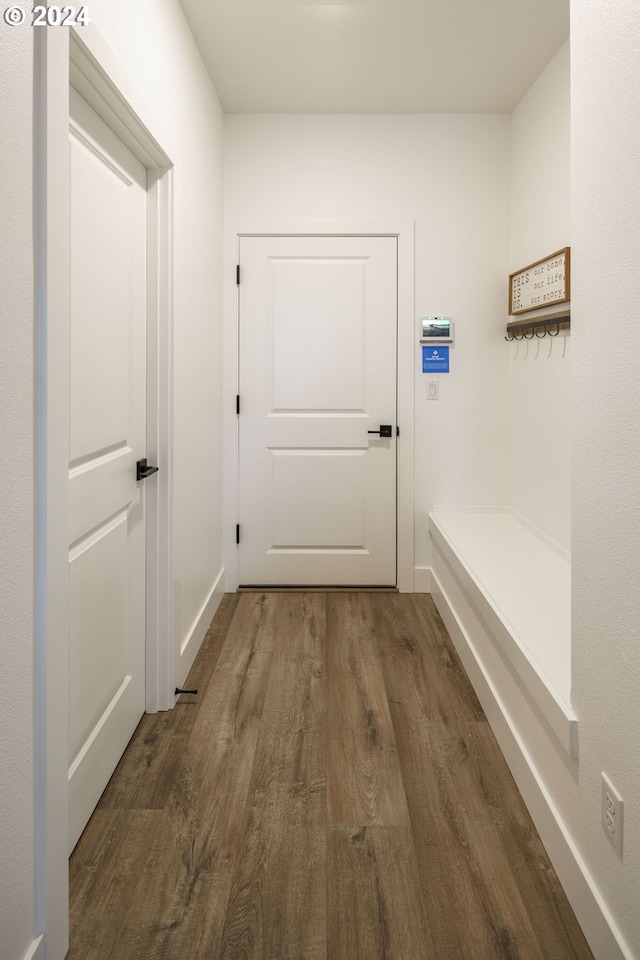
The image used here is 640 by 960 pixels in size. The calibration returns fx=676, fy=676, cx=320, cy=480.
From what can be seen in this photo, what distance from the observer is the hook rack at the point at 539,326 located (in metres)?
3.05

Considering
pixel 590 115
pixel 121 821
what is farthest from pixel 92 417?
pixel 590 115

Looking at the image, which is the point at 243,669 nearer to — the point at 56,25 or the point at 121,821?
the point at 121,821

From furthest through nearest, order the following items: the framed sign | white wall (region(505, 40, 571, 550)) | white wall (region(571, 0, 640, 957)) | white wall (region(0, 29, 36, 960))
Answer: white wall (region(505, 40, 571, 550)) < the framed sign < white wall (region(571, 0, 640, 957)) < white wall (region(0, 29, 36, 960))

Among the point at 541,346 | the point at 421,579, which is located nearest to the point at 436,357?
the point at 541,346

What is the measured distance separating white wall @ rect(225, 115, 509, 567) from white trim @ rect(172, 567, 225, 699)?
5.06ft

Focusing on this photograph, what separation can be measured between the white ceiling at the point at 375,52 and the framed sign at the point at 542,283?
3.01 feet

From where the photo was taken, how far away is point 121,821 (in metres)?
1.84

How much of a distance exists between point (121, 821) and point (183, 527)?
3.77ft

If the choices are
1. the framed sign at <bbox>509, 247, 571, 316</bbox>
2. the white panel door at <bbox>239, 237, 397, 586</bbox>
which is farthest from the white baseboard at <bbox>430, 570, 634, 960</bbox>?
the framed sign at <bbox>509, 247, 571, 316</bbox>

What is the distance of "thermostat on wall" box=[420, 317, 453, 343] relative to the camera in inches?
149

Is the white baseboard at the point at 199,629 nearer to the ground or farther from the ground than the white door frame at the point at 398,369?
nearer to the ground

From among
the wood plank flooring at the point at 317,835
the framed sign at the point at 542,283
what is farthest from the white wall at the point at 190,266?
the framed sign at the point at 542,283

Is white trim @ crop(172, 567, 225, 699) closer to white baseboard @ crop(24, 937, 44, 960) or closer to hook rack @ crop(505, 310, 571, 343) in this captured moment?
white baseboard @ crop(24, 937, 44, 960)

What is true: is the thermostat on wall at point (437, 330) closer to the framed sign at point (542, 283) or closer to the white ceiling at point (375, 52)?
the framed sign at point (542, 283)
